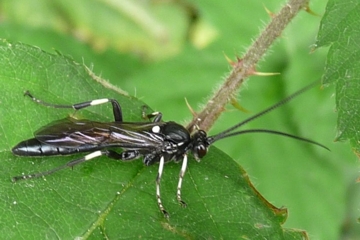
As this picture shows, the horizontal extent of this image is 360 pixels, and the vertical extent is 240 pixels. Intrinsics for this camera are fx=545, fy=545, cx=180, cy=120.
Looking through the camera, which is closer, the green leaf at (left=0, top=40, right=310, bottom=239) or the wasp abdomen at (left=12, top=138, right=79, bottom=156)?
the green leaf at (left=0, top=40, right=310, bottom=239)

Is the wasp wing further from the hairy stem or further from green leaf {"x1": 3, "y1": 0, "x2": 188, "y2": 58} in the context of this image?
Result: green leaf {"x1": 3, "y1": 0, "x2": 188, "y2": 58}

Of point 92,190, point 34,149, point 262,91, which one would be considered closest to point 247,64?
point 92,190

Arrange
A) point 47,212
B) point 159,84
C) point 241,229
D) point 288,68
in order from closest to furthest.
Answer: point 47,212 → point 241,229 → point 288,68 → point 159,84

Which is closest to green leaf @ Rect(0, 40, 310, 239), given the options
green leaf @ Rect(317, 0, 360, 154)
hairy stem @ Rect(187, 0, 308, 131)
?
hairy stem @ Rect(187, 0, 308, 131)

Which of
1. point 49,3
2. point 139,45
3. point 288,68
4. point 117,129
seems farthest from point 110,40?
point 117,129

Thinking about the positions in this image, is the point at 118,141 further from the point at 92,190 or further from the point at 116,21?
the point at 116,21

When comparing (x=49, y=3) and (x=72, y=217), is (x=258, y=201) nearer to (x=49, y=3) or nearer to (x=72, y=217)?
(x=72, y=217)

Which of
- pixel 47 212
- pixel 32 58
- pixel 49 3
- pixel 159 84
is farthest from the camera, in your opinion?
pixel 49 3
